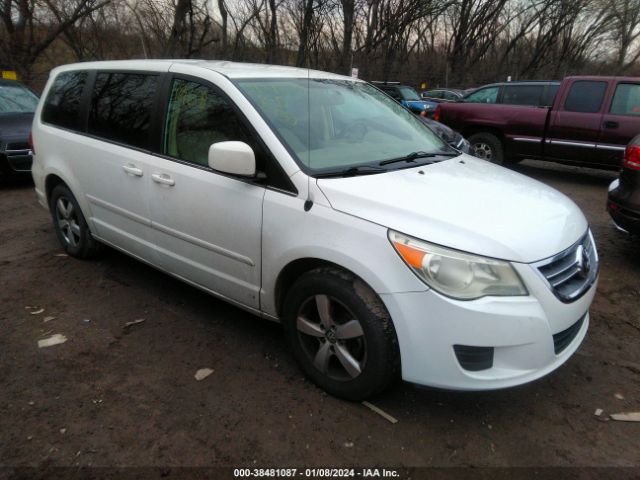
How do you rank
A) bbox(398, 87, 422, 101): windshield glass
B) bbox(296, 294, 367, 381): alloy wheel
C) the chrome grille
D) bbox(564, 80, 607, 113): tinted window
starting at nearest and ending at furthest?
the chrome grille, bbox(296, 294, 367, 381): alloy wheel, bbox(564, 80, 607, 113): tinted window, bbox(398, 87, 422, 101): windshield glass

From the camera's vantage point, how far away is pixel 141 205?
3396mm

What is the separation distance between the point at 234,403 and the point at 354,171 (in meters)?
1.41

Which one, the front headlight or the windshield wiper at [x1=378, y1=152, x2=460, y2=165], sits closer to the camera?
the front headlight

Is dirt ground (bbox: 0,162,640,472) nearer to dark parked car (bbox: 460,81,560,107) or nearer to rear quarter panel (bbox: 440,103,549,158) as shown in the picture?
rear quarter panel (bbox: 440,103,549,158)

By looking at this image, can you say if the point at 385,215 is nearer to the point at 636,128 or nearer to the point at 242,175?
the point at 242,175

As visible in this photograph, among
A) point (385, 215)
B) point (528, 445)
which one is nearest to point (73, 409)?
point (385, 215)

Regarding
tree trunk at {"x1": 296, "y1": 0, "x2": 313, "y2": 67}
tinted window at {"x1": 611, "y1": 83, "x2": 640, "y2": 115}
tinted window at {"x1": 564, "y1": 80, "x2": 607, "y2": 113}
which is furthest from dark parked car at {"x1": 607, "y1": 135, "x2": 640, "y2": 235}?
tree trunk at {"x1": 296, "y1": 0, "x2": 313, "y2": 67}

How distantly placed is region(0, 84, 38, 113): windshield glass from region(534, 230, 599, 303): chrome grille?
27.6ft

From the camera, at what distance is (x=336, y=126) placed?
3.09m

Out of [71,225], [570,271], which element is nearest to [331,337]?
[570,271]

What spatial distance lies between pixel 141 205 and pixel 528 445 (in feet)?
9.03

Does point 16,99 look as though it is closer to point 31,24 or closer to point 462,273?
point 462,273

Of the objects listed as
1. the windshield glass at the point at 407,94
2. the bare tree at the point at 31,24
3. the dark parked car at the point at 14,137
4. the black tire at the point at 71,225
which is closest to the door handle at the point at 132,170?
the black tire at the point at 71,225

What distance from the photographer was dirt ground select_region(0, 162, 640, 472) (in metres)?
2.30
